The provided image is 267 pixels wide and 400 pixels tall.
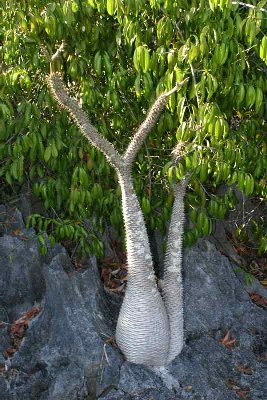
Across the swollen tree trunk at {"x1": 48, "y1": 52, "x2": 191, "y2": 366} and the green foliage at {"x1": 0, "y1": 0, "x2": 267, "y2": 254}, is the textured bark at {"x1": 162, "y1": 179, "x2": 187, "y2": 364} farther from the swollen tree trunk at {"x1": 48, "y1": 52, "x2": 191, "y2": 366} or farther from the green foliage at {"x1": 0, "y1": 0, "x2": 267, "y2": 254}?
the green foliage at {"x1": 0, "y1": 0, "x2": 267, "y2": 254}

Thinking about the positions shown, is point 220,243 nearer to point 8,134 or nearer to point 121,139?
point 121,139

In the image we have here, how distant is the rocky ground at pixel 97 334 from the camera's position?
4074 mm

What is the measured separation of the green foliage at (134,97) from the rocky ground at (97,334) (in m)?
0.39

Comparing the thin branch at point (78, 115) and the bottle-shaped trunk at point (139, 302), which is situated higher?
the thin branch at point (78, 115)

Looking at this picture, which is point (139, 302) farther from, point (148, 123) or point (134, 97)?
point (134, 97)

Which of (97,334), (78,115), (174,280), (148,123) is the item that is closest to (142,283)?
(174,280)

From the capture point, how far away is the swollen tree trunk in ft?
12.5

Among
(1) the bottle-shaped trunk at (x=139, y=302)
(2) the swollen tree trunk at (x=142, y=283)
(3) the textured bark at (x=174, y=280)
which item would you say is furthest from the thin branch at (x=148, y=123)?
(3) the textured bark at (x=174, y=280)

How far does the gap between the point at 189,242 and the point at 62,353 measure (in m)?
1.33

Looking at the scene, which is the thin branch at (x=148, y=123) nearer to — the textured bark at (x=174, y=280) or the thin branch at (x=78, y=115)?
the thin branch at (x=78, y=115)

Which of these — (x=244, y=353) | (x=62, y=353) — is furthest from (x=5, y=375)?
(x=244, y=353)

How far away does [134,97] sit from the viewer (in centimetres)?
431

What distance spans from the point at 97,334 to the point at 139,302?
0.48 metres

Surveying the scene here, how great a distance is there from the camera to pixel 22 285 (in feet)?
15.8
